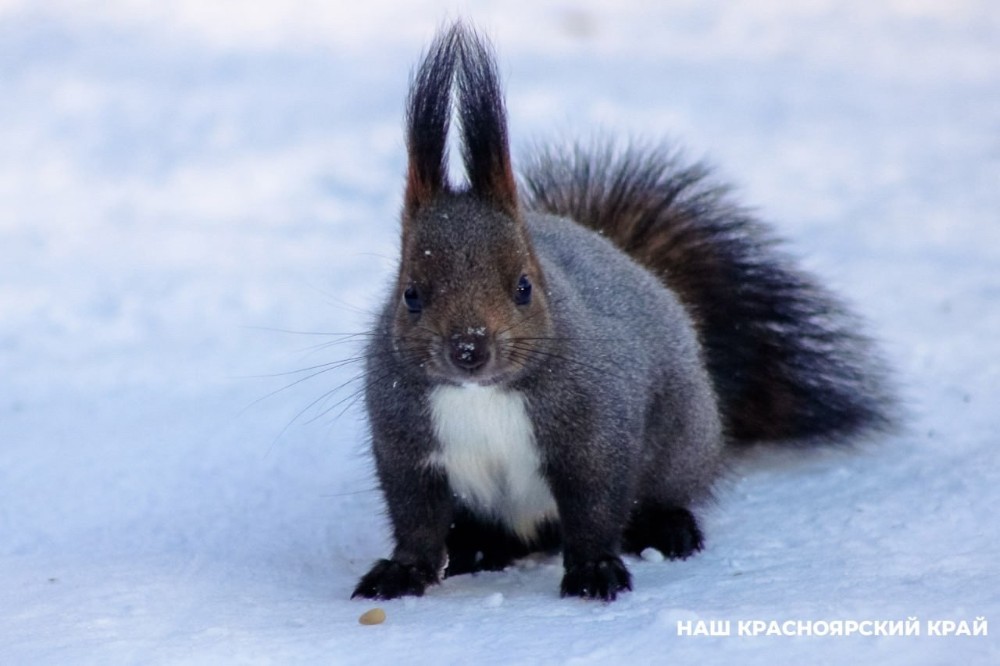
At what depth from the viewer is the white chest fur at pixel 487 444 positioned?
2996 millimetres

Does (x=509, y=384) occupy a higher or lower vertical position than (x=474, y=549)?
higher

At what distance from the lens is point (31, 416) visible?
4.62 m

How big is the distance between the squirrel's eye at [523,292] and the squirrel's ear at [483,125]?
17 cm

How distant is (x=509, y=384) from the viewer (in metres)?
2.96

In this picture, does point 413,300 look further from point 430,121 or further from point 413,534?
point 413,534

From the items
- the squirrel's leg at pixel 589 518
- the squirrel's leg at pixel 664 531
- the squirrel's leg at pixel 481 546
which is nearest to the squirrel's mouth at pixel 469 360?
the squirrel's leg at pixel 589 518

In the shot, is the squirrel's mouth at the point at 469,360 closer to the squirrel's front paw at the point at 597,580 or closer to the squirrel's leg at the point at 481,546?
the squirrel's front paw at the point at 597,580

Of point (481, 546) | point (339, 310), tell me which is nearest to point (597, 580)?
point (481, 546)

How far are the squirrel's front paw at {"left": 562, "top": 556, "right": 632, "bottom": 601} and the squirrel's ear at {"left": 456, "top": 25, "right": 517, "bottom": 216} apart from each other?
0.75 meters

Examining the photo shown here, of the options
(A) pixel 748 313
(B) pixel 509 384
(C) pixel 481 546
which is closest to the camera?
(B) pixel 509 384

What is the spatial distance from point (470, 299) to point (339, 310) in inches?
105

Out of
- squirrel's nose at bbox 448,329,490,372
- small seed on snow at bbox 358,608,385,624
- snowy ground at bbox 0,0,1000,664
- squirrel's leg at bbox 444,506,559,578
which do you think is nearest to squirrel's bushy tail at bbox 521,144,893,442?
snowy ground at bbox 0,0,1000,664

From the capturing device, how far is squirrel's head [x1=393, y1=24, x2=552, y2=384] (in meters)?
2.87

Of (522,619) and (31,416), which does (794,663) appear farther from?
(31,416)
